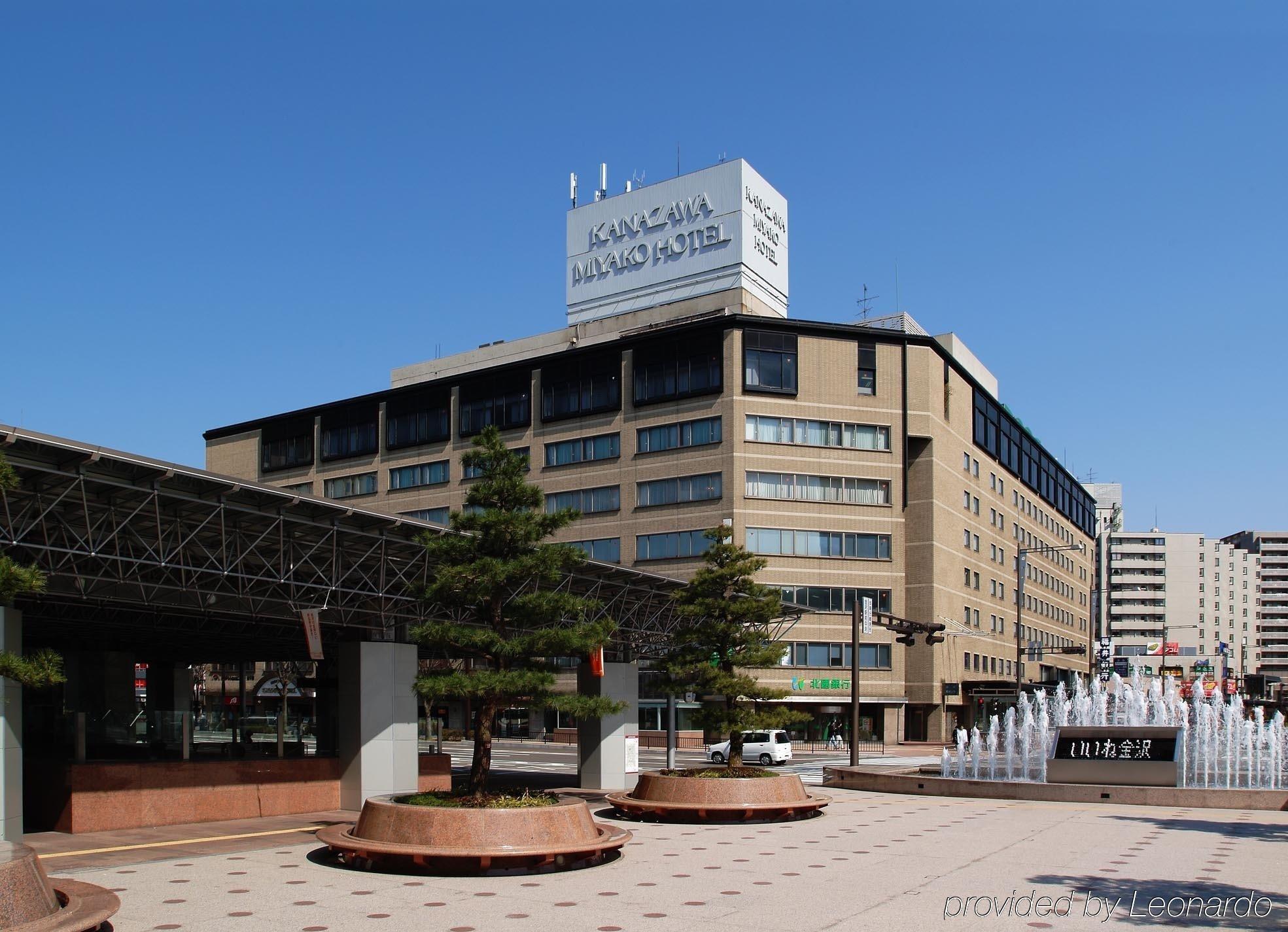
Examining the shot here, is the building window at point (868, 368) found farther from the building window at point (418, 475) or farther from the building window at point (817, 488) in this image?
the building window at point (418, 475)

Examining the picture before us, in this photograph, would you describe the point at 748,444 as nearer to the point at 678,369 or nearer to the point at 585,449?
the point at 678,369

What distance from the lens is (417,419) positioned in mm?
78125

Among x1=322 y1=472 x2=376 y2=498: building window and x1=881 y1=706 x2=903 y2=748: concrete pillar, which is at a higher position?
x1=322 y1=472 x2=376 y2=498: building window

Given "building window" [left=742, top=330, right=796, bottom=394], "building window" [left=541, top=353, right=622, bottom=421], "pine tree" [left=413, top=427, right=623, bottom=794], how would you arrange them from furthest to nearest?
"building window" [left=541, top=353, right=622, bottom=421] → "building window" [left=742, top=330, right=796, bottom=394] → "pine tree" [left=413, top=427, right=623, bottom=794]

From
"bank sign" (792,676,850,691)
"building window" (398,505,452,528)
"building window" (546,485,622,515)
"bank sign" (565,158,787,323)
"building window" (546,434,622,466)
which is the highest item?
"bank sign" (565,158,787,323)

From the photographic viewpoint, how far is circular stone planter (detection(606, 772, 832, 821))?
24391 mm

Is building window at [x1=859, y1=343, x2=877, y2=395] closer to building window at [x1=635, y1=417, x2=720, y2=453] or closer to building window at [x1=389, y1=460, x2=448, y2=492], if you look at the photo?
building window at [x1=635, y1=417, x2=720, y2=453]

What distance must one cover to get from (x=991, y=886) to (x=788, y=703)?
50.4m

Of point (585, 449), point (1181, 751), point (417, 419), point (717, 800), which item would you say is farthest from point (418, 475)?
point (717, 800)

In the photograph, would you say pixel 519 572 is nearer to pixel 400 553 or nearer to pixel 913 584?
pixel 400 553

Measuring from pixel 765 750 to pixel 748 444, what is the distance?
1958 cm

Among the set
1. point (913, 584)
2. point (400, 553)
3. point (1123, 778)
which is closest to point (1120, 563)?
point (913, 584)

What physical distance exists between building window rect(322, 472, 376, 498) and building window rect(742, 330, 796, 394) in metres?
28.3

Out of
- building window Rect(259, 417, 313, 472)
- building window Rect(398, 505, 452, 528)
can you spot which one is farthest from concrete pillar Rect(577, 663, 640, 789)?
building window Rect(259, 417, 313, 472)
